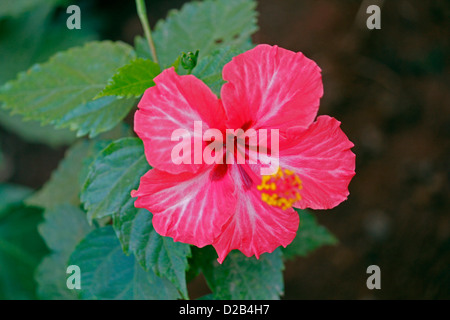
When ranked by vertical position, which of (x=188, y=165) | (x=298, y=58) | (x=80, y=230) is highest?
(x=298, y=58)

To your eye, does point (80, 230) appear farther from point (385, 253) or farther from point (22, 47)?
point (385, 253)

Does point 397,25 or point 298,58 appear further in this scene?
point 397,25

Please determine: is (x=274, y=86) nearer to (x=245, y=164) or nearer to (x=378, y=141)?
(x=245, y=164)

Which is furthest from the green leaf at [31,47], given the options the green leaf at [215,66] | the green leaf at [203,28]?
the green leaf at [215,66]

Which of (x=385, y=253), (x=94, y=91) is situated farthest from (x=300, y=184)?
(x=385, y=253)

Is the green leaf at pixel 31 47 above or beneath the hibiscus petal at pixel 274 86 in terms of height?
above

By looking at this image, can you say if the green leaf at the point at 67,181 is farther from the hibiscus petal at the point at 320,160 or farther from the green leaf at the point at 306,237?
the hibiscus petal at the point at 320,160

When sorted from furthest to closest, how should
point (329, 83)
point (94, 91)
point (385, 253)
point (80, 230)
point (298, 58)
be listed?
point (329, 83) → point (385, 253) → point (80, 230) → point (94, 91) → point (298, 58)
